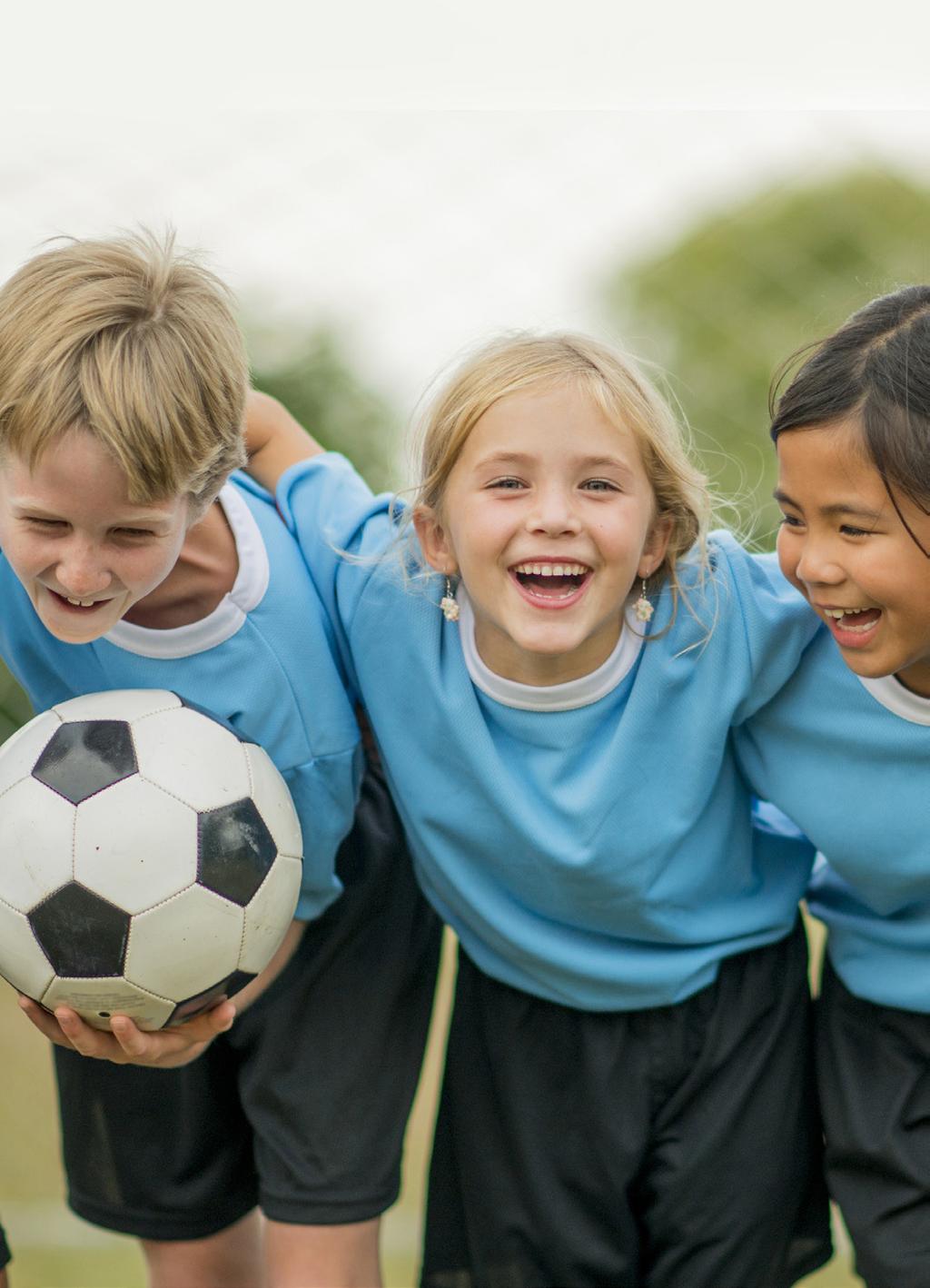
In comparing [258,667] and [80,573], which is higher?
[80,573]

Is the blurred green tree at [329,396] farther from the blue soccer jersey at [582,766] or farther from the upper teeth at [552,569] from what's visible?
the upper teeth at [552,569]

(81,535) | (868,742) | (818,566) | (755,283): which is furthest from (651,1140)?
(755,283)

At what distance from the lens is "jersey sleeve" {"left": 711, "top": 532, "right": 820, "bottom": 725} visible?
188cm

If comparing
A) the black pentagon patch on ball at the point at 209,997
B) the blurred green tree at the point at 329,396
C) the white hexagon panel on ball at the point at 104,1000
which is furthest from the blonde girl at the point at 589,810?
the blurred green tree at the point at 329,396

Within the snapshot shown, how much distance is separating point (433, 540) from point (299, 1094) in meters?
0.81

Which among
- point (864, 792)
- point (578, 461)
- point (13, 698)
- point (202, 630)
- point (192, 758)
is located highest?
point (578, 461)

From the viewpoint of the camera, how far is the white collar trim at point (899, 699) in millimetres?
1812

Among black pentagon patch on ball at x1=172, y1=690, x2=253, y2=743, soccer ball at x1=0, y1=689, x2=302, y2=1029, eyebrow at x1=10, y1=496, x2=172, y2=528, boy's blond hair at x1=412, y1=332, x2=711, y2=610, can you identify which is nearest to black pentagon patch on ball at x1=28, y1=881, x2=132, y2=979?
soccer ball at x1=0, y1=689, x2=302, y2=1029

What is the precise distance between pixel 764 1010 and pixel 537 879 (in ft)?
1.27

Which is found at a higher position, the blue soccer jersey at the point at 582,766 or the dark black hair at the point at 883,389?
the dark black hair at the point at 883,389

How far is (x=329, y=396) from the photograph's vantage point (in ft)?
20.9

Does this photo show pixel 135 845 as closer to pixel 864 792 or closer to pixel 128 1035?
pixel 128 1035

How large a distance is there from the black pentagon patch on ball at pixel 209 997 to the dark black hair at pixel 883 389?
93cm

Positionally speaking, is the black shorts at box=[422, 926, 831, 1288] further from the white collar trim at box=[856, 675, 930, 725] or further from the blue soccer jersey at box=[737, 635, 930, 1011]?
the white collar trim at box=[856, 675, 930, 725]
